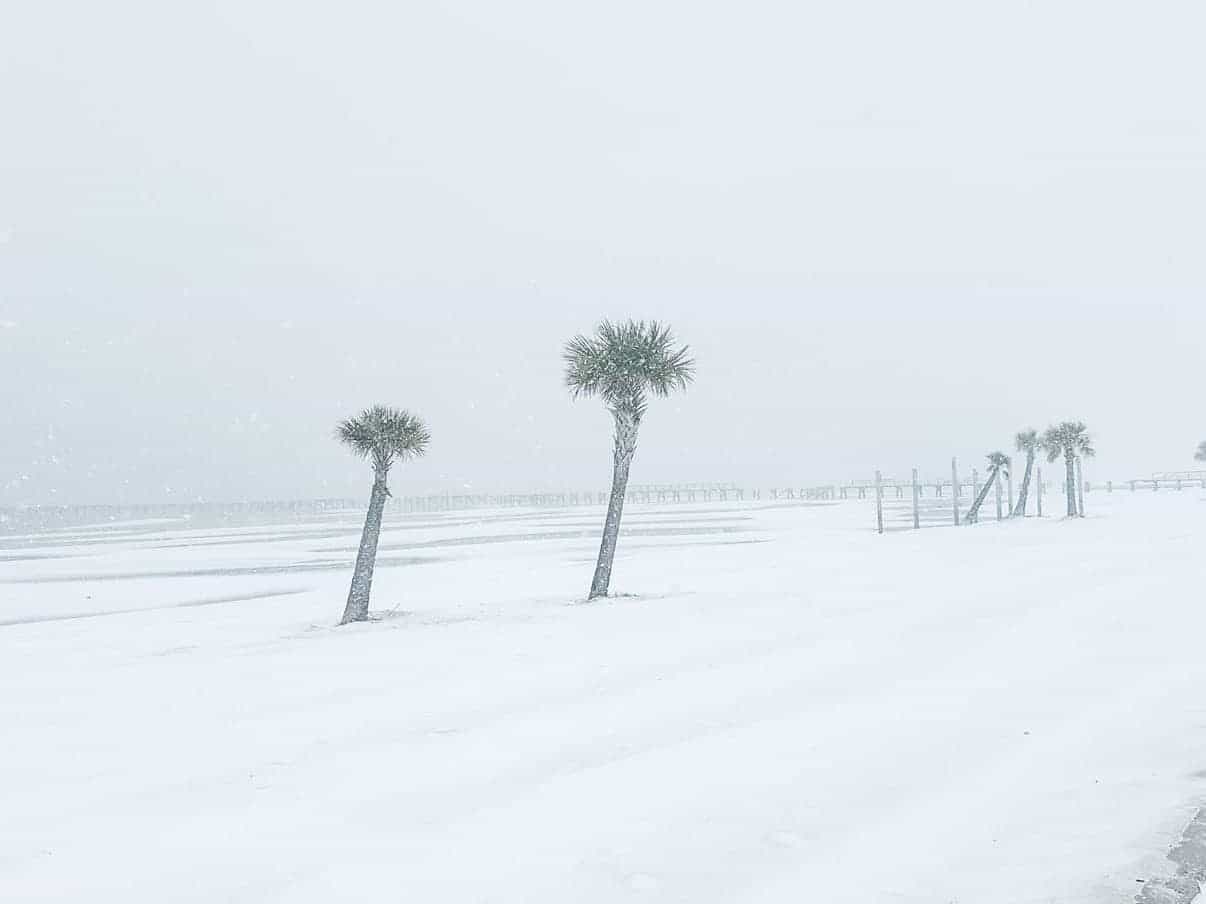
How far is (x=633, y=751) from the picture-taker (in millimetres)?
8078

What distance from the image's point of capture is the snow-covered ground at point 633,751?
555 cm

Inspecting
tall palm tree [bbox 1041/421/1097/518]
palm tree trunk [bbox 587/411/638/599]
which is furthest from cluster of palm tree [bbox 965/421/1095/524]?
palm tree trunk [bbox 587/411/638/599]

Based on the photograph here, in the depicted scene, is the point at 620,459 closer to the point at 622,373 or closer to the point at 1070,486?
the point at 622,373

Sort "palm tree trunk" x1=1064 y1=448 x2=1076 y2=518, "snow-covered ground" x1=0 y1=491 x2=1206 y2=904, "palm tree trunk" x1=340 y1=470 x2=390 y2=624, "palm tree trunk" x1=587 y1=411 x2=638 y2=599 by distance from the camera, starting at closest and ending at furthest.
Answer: "snow-covered ground" x1=0 y1=491 x2=1206 y2=904 < "palm tree trunk" x1=340 y1=470 x2=390 y2=624 < "palm tree trunk" x1=587 y1=411 x2=638 y2=599 < "palm tree trunk" x1=1064 y1=448 x2=1076 y2=518

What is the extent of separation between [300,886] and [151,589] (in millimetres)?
26501

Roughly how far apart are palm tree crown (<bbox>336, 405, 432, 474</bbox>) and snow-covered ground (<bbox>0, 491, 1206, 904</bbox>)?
3.26 metres

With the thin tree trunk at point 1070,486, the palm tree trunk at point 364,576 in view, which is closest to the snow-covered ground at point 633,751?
the palm tree trunk at point 364,576

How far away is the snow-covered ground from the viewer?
218 inches

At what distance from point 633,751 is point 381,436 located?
12.7 meters

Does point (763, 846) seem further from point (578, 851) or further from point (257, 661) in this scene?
point (257, 661)

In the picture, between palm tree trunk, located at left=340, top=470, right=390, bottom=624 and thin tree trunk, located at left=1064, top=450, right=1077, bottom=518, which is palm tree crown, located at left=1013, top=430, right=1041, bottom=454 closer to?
thin tree trunk, located at left=1064, top=450, right=1077, bottom=518

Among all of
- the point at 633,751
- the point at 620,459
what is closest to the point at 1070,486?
the point at 620,459

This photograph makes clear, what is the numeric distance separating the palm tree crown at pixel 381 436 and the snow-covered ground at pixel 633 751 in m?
3.26

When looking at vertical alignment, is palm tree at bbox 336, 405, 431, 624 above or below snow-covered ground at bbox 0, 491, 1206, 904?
above
